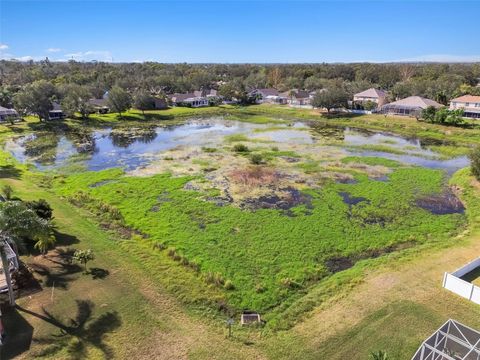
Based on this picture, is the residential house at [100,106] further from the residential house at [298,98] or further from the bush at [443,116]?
the bush at [443,116]

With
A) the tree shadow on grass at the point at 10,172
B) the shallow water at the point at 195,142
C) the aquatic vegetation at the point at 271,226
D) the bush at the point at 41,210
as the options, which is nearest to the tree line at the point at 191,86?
Result: the shallow water at the point at 195,142

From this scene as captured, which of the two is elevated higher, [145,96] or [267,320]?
[145,96]

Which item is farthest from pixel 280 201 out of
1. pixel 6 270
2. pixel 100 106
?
pixel 100 106

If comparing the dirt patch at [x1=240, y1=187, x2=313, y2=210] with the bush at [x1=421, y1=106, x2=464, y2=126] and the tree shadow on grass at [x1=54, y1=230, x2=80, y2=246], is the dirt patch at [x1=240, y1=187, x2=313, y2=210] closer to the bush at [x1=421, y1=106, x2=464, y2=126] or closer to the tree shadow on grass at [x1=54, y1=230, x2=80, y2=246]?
the tree shadow on grass at [x1=54, y1=230, x2=80, y2=246]

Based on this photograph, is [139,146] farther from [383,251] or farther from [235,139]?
[383,251]

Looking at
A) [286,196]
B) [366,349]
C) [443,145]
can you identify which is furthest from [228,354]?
[443,145]

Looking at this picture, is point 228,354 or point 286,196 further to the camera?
point 286,196

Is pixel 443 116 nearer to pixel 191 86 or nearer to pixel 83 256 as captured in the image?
pixel 83 256
